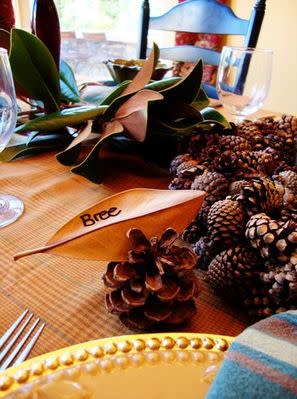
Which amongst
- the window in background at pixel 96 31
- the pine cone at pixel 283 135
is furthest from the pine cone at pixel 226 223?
the window in background at pixel 96 31

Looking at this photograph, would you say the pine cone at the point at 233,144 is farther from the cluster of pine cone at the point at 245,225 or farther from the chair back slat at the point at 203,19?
the chair back slat at the point at 203,19

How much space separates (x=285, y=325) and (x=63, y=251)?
0.54ft

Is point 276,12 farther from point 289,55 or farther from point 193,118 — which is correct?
point 193,118

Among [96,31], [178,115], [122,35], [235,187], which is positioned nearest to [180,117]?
[178,115]

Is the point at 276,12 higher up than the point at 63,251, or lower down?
higher up

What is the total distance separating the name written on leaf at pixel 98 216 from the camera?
0.94ft

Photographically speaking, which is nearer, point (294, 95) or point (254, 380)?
point (254, 380)

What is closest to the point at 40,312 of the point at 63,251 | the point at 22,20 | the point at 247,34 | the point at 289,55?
the point at 63,251

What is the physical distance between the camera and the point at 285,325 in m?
0.17

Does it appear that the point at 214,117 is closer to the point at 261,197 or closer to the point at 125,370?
the point at 261,197

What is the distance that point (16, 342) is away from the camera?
0.83 ft

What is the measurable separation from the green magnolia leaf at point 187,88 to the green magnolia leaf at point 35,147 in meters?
0.20

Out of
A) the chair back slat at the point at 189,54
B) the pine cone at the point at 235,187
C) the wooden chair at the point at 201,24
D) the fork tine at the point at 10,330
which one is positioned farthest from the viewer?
the chair back slat at the point at 189,54

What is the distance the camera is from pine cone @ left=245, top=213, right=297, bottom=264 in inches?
10.3
